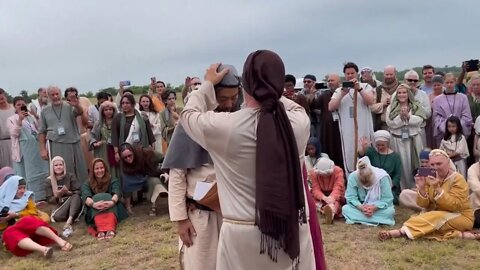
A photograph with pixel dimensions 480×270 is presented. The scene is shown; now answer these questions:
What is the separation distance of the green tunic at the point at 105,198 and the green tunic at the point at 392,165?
3.16m

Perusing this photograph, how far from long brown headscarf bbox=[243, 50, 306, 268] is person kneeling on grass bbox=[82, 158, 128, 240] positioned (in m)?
4.08

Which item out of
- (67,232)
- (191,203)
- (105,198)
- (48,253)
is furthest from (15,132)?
(191,203)

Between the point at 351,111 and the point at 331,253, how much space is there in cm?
248

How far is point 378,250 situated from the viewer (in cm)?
472

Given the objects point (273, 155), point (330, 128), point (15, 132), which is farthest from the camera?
point (15, 132)

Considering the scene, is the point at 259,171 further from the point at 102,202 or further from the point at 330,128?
the point at 330,128

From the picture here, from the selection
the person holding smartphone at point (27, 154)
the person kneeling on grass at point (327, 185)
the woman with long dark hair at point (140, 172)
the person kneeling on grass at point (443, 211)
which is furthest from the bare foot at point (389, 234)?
the person holding smartphone at point (27, 154)

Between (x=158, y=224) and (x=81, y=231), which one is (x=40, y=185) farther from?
(x=158, y=224)

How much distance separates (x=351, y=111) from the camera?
6.63 metres

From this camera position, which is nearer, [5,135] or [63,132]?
[63,132]

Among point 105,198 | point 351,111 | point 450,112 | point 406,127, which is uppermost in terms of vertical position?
point 351,111

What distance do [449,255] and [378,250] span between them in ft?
2.01

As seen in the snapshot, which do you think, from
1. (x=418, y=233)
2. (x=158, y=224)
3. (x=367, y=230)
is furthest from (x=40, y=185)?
(x=418, y=233)

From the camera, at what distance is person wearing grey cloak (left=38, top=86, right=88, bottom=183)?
6594 mm
